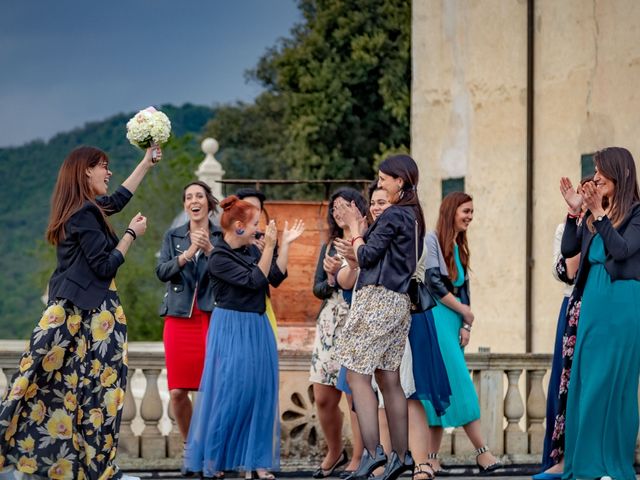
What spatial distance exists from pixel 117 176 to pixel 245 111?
21884 mm

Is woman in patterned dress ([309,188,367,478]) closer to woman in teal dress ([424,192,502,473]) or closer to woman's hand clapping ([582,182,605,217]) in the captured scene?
woman in teal dress ([424,192,502,473])

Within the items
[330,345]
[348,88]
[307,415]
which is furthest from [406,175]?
[348,88]

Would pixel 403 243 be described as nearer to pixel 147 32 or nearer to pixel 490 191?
pixel 490 191

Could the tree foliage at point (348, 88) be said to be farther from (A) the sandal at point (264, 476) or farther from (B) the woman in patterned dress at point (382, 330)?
(B) the woman in patterned dress at point (382, 330)

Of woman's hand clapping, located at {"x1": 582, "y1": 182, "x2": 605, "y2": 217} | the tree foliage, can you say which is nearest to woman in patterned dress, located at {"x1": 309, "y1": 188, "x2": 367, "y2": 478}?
woman's hand clapping, located at {"x1": 582, "y1": 182, "x2": 605, "y2": 217}

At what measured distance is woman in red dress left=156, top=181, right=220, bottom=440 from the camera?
1014 cm

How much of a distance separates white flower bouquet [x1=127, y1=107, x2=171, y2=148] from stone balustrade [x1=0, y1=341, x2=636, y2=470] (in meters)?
2.30

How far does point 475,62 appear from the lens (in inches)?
618

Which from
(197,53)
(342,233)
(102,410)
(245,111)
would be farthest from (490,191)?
(197,53)

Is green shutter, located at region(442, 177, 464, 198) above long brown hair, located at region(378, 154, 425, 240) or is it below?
above

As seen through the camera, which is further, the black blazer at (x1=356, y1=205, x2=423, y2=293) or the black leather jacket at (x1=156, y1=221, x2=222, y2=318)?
the black leather jacket at (x1=156, y1=221, x2=222, y2=318)

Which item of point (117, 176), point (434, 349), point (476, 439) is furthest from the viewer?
point (117, 176)

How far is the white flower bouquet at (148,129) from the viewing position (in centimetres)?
898

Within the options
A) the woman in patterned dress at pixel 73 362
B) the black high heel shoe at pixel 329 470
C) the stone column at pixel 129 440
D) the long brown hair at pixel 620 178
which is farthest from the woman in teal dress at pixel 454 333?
the woman in patterned dress at pixel 73 362
